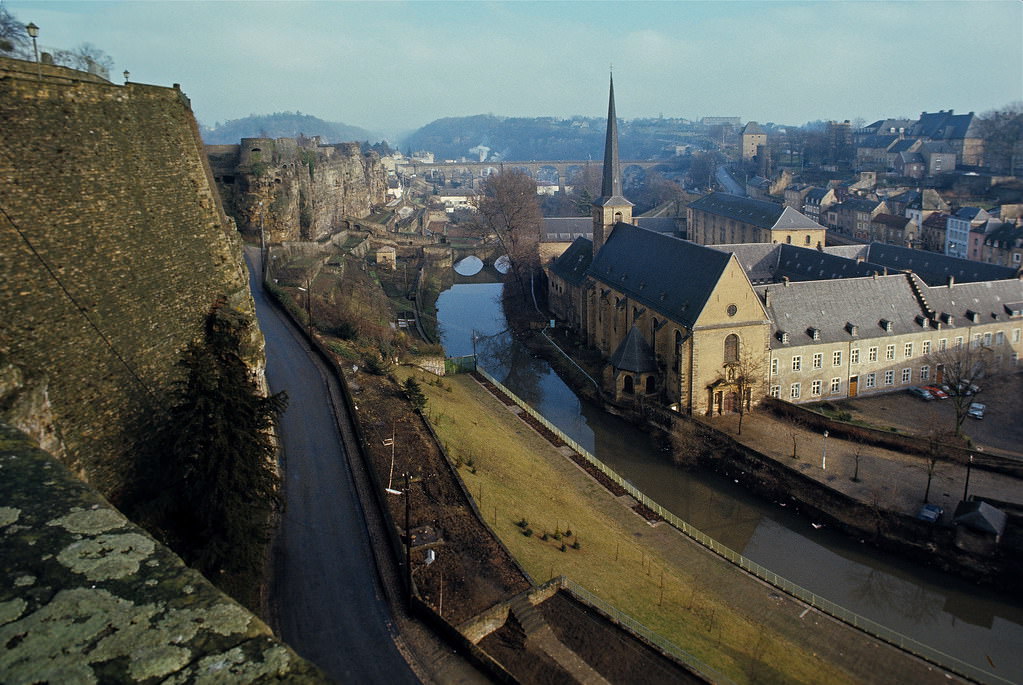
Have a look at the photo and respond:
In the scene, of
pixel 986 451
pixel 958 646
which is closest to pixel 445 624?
pixel 958 646

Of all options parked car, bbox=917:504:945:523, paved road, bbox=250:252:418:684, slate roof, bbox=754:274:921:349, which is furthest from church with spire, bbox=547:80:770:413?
paved road, bbox=250:252:418:684

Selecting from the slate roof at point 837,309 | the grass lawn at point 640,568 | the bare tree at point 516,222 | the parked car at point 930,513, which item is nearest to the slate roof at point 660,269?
the slate roof at point 837,309

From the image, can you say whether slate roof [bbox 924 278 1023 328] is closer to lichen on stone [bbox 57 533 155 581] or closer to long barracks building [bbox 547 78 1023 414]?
long barracks building [bbox 547 78 1023 414]

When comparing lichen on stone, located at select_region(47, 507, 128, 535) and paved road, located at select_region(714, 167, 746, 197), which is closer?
lichen on stone, located at select_region(47, 507, 128, 535)

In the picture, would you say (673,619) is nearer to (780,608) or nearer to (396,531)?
(780,608)

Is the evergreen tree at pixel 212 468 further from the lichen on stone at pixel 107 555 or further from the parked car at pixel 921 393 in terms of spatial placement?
the parked car at pixel 921 393

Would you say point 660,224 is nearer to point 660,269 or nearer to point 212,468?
point 660,269
